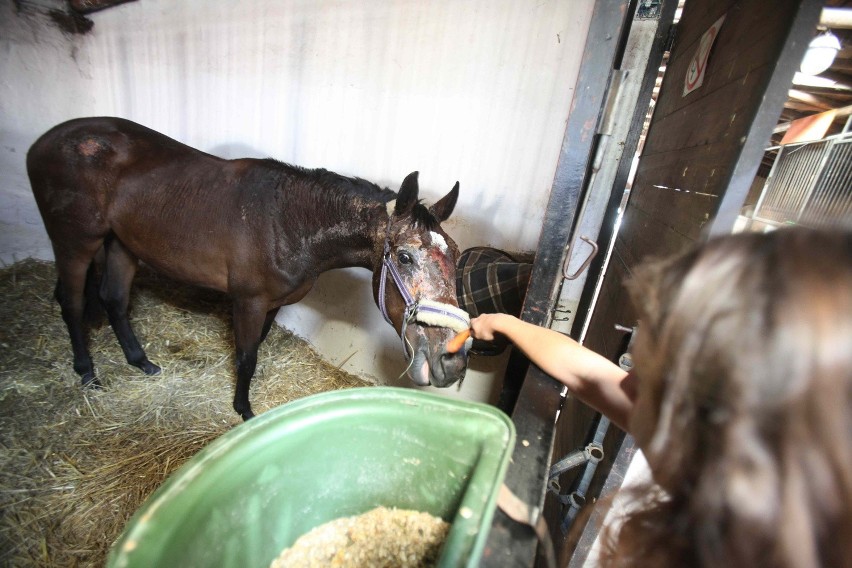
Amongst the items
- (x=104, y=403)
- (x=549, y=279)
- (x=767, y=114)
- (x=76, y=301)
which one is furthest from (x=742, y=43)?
(x=76, y=301)

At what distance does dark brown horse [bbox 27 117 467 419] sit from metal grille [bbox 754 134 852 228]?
3752 millimetres

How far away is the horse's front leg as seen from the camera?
2.25 m

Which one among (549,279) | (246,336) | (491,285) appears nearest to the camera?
(549,279)

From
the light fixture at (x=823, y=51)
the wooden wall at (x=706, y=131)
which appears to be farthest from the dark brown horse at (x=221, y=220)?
the light fixture at (x=823, y=51)

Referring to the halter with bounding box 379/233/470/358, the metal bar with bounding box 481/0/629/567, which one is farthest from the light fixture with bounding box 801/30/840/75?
the halter with bounding box 379/233/470/358

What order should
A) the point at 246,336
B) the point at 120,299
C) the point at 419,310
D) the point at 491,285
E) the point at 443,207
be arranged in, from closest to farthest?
the point at 419,310 → the point at 443,207 → the point at 491,285 → the point at 246,336 → the point at 120,299

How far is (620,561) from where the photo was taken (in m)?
0.52

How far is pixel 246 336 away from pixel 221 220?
76 centimetres

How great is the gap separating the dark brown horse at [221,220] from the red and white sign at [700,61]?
106 centimetres

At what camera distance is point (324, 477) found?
73 centimetres

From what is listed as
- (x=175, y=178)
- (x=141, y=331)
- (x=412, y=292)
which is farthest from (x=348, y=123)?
(x=141, y=331)

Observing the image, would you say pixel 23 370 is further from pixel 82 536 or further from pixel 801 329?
pixel 801 329

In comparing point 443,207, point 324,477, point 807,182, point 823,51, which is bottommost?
point 324,477

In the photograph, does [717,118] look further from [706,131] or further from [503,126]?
[503,126]
